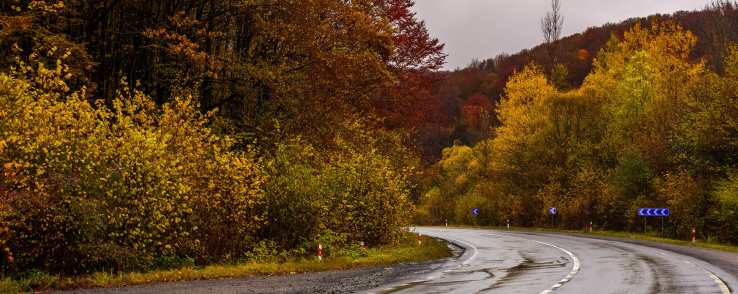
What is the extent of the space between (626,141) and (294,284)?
3684 centimetres

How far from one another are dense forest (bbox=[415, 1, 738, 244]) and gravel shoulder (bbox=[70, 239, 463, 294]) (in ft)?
44.7

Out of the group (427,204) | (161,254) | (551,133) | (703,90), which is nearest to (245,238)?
(161,254)

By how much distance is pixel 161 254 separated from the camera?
15828 millimetres

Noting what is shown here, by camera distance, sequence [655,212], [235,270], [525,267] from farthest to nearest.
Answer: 1. [655,212]
2. [525,267]
3. [235,270]

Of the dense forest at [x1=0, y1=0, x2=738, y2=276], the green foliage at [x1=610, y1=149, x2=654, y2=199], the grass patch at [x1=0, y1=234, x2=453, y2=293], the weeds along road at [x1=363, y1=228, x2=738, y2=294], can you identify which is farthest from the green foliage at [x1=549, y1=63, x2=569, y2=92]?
the grass patch at [x1=0, y1=234, x2=453, y2=293]

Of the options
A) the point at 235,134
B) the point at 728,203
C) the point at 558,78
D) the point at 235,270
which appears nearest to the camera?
the point at 235,270

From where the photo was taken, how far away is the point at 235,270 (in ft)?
49.4

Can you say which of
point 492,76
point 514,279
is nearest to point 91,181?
point 514,279

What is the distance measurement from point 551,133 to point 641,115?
27.6ft

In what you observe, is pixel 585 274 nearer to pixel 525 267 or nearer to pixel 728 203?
pixel 525 267

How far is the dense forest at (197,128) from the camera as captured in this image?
43.3ft

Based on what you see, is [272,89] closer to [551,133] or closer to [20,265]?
[20,265]

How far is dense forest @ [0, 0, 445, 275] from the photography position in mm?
13188

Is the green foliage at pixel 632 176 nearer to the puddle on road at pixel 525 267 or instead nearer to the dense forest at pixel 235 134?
the dense forest at pixel 235 134
